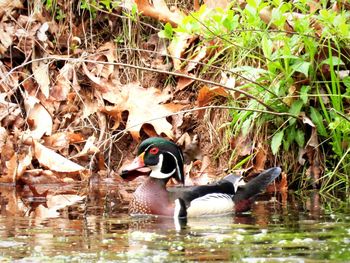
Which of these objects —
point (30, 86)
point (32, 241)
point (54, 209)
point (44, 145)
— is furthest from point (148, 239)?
point (30, 86)

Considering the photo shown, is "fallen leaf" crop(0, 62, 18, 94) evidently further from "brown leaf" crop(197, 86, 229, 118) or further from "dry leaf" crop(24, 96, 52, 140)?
"brown leaf" crop(197, 86, 229, 118)

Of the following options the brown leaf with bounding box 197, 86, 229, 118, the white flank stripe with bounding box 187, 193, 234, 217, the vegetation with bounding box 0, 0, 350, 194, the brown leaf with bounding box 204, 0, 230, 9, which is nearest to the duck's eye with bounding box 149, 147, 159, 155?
the vegetation with bounding box 0, 0, 350, 194

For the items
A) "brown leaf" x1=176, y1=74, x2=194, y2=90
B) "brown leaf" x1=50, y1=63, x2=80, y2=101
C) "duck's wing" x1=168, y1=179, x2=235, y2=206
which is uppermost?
"brown leaf" x1=50, y1=63, x2=80, y2=101

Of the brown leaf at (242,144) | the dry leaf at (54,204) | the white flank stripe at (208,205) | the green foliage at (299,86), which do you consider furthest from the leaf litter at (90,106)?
the white flank stripe at (208,205)

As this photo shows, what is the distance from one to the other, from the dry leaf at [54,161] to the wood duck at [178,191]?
1.15m

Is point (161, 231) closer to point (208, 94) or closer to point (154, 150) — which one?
point (154, 150)

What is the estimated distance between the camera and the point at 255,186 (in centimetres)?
758

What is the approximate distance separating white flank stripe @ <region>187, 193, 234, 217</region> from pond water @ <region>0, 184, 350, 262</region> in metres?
0.10

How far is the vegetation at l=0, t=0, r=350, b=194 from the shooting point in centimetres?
773

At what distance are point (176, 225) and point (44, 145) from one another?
2777mm

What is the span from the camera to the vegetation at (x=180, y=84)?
773 centimetres

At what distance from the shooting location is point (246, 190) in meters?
7.53

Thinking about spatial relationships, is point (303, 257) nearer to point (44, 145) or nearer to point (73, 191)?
point (73, 191)

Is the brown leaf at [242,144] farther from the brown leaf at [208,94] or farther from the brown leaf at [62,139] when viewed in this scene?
the brown leaf at [62,139]
